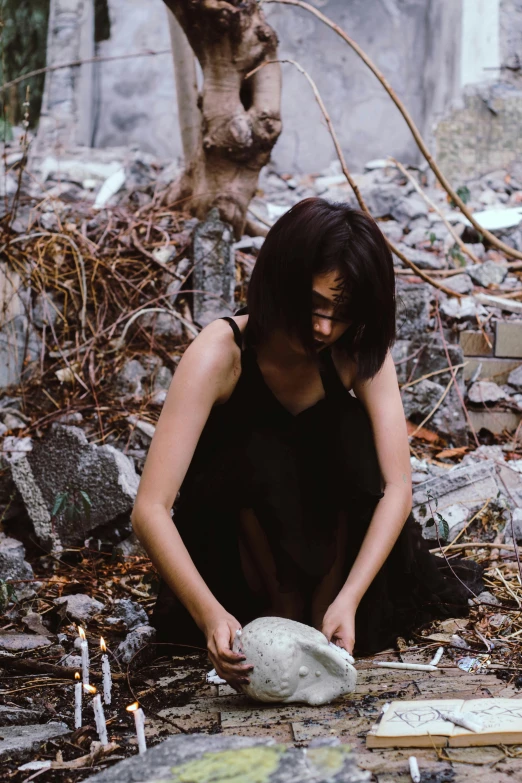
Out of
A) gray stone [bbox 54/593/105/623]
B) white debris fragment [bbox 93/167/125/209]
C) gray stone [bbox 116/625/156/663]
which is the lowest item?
gray stone [bbox 54/593/105/623]

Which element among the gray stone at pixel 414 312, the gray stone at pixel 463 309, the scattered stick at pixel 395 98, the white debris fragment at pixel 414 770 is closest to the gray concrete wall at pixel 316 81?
the gray stone at pixel 463 309

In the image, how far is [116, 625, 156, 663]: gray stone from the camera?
225 centimetres

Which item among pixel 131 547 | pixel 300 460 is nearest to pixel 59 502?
pixel 131 547

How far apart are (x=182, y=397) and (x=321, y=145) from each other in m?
7.83

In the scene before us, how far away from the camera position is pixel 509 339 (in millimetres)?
4695

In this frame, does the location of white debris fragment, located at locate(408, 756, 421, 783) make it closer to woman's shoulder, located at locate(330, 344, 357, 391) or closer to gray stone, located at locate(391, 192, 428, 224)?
woman's shoulder, located at locate(330, 344, 357, 391)

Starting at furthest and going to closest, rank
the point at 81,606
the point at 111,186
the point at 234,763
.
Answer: the point at 111,186, the point at 81,606, the point at 234,763

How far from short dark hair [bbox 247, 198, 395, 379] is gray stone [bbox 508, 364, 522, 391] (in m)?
2.70

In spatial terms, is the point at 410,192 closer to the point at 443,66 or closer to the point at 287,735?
the point at 443,66

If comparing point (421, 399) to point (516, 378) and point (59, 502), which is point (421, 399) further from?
point (59, 502)

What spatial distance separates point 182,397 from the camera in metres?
2.08

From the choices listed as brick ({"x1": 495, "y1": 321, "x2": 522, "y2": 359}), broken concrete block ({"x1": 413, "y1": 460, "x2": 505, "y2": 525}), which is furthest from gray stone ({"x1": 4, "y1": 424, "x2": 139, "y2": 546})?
brick ({"x1": 495, "y1": 321, "x2": 522, "y2": 359})

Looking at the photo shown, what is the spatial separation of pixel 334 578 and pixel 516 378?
2.65 meters

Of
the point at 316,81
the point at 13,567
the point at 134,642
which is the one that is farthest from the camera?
the point at 316,81
